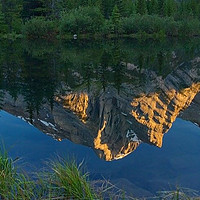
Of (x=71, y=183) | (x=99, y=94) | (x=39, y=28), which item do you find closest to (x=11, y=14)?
(x=39, y=28)

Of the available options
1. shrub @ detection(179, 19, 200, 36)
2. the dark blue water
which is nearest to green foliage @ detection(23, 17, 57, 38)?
shrub @ detection(179, 19, 200, 36)

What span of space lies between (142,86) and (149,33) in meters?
54.8

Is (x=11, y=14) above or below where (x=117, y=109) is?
below

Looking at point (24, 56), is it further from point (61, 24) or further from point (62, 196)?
point (62, 196)

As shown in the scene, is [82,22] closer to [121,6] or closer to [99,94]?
[121,6]

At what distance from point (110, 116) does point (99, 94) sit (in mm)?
2410

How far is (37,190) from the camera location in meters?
7.17

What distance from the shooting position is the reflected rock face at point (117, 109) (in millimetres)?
22141

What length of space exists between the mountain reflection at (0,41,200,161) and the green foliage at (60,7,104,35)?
1340 inches

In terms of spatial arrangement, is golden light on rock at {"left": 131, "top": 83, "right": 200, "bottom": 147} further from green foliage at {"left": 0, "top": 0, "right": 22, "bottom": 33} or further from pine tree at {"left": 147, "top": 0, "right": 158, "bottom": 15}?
pine tree at {"left": 147, "top": 0, "right": 158, "bottom": 15}

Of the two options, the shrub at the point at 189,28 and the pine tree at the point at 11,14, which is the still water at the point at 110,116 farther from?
the pine tree at the point at 11,14

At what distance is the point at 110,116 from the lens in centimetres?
2450

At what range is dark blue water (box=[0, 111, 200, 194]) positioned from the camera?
411 inches

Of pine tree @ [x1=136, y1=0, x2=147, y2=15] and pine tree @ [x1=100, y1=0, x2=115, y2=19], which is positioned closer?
pine tree @ [x1=100, y1=0, x2=115, y2=19]
